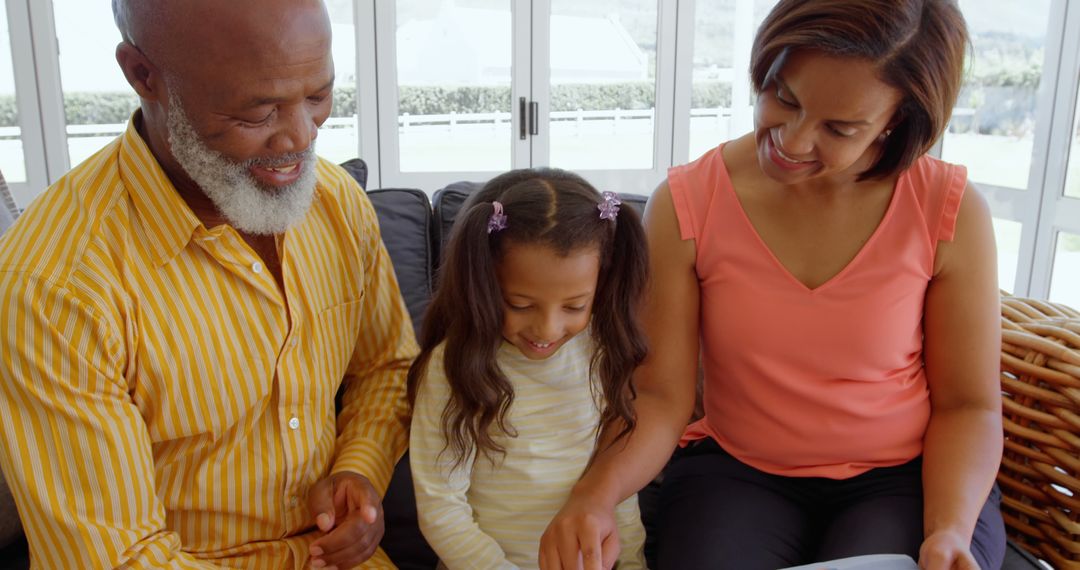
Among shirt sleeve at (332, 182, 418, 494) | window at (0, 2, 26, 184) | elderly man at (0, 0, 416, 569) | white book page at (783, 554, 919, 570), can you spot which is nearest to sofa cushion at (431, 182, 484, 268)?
shirt sleeve at (332, 182, 418, 494)

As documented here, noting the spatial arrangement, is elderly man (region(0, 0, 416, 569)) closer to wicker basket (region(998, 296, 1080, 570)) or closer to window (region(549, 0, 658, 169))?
wicker basket (region(998, 296, 1080, 570))

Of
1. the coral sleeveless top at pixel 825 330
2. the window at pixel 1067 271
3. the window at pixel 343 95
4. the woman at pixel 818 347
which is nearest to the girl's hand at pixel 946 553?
the woman at pixel 818 347

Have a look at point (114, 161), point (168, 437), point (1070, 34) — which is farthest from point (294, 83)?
point (1070, 34)

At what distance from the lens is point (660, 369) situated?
139 centimetres

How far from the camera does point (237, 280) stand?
118 cm

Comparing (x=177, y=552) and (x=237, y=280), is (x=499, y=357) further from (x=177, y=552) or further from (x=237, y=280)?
(x=177, y=552)

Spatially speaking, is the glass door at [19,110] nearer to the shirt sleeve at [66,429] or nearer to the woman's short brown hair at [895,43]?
the shirt sleeve at [66,429]

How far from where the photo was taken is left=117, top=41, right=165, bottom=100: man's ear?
1.08 metres

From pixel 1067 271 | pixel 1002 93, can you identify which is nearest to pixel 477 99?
pixel 1002 93

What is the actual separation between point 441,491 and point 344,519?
0.14 metres

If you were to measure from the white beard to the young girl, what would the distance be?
0.22 m

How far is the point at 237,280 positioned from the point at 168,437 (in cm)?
22

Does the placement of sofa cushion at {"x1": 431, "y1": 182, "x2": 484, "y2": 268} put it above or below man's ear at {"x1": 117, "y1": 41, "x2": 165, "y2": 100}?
below

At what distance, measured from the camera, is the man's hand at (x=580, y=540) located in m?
1.15
